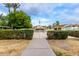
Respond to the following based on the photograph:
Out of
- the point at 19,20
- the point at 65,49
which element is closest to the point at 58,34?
the point at 19,20

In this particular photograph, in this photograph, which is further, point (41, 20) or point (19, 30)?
point (19, 30)

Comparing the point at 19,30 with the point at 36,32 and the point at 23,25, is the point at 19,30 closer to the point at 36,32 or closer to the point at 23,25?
the point at 23,25

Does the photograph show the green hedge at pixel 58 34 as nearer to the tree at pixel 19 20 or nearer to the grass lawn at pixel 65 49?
the tree at pixel 19 20

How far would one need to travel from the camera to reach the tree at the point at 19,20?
11930 millimetres

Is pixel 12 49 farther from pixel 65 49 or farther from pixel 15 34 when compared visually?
pixel 15 34

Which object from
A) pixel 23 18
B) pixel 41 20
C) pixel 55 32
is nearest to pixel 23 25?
pixel 23 18

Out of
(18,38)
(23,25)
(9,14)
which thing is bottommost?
(18,38)

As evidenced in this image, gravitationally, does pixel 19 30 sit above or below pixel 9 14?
below

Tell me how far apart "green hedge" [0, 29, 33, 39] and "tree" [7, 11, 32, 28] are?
50 centimetres

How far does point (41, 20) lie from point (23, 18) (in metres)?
3.27

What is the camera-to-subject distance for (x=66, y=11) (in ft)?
32.0

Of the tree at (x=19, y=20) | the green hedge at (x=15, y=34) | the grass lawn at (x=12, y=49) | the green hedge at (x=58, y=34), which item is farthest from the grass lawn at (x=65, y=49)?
the tree at (x=19, y=20)

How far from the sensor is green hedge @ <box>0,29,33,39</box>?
11.7 m

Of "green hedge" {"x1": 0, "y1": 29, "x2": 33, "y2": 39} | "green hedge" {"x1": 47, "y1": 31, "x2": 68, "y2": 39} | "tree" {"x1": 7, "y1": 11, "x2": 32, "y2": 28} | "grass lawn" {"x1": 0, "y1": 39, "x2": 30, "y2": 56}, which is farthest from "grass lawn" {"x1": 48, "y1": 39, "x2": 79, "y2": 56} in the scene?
"tree" {"x1": 7, "y1": 11, "x2": 32, "y2": 28}
